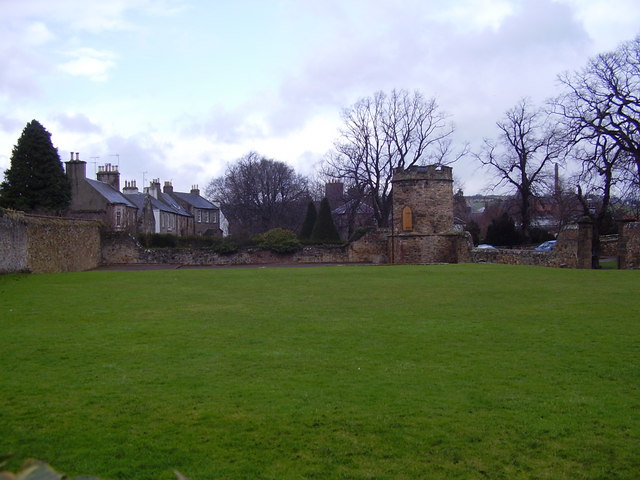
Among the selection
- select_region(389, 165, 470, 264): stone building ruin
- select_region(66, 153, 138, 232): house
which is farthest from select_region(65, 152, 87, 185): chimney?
select_region(389, 165, 470, 264): stone building ruin

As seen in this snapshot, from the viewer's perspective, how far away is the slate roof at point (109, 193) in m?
44.9

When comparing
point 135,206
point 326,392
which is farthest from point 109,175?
point 326,392

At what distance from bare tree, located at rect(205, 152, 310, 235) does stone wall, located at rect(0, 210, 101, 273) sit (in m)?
32.4

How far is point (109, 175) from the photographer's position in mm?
49969

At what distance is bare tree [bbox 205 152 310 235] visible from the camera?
2618 inches

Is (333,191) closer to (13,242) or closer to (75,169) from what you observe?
(75,169)

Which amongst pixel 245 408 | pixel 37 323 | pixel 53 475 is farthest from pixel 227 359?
pixel 53 475

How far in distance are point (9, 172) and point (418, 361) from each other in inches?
1309

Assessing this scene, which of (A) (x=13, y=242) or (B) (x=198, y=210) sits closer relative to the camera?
(A) (x=13, y=242)

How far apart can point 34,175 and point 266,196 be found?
32.8 m

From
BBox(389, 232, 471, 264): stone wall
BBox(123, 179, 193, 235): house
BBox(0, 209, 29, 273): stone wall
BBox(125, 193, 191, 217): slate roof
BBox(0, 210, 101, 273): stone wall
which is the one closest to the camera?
BBox(0, 209, 29, 273): stone wall

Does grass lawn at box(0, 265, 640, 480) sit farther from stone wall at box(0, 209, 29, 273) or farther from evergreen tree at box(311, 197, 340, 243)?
evergreen tree at box(311, 197, 340, 243)

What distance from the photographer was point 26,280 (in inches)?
835

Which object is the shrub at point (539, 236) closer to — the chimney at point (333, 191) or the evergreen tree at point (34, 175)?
the chimney at point (333, 191)
